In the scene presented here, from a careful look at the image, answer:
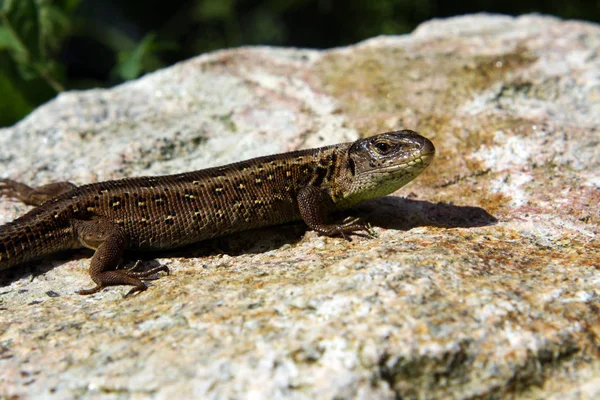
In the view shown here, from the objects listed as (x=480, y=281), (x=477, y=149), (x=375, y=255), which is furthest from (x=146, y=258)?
(x=477, y=149)

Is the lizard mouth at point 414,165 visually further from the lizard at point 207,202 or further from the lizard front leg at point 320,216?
the lizard front leg at point 320,216

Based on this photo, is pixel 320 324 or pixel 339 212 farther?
pixel 339 212

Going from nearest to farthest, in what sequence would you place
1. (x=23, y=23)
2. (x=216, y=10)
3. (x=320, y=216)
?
(x=320, y=216) → (x=23, y=23) → (x=216, y=10)

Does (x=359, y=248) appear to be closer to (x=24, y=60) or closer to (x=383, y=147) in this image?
(x=383, y=147)

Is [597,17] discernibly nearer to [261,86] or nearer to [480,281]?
[261,86]

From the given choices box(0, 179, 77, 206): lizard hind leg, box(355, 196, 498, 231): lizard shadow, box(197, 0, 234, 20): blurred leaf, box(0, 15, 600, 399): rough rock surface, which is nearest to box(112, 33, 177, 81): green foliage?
box(0, 15, 600, 399): rough rock surface

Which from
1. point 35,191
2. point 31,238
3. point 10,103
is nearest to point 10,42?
point 10,103

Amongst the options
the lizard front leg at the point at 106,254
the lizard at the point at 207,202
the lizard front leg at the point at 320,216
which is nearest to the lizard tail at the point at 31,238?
the lizard at the point at 207,202

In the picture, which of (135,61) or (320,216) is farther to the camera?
(135,61)
